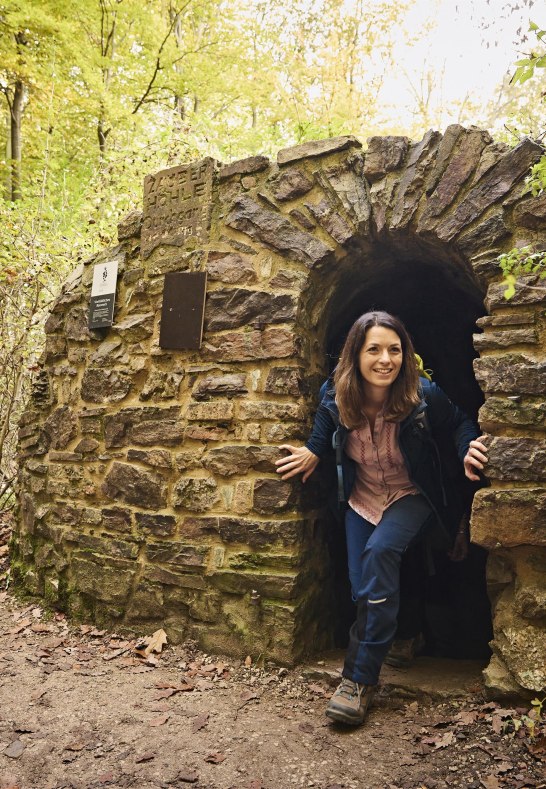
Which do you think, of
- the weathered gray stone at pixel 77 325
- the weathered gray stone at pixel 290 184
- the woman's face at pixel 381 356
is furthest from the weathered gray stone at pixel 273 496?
the weathered gray stone at pixel 77 325

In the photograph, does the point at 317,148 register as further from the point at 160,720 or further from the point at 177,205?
the point at 160,720

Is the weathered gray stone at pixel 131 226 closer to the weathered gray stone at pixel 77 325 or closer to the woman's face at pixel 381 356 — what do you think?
the weathered gray stone at pixel 77 325

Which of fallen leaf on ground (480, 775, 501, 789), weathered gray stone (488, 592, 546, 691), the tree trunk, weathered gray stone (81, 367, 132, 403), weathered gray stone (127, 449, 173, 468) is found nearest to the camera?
fallen leaf on ground (480, 775, 501, 789)

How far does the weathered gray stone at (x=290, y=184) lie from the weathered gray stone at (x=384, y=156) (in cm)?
35

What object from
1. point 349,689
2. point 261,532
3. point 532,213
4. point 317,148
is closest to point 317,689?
point 349,689

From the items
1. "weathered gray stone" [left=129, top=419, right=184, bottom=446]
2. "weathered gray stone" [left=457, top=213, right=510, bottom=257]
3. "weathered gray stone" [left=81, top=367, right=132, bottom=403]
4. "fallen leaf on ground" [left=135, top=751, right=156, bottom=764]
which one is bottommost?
"fallen leaf on ground" [left=135, top=751, right=156, bottom=764]

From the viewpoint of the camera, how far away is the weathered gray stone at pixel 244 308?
10.6 feet

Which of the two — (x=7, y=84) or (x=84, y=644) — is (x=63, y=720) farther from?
(x=7, y=84)

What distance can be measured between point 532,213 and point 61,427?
3.32 m

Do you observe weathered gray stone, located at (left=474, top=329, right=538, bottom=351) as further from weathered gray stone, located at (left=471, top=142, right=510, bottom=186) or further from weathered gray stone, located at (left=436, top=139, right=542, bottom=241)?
weathered gray stone, located at (left=471, top=142, right=510, bottom=186)

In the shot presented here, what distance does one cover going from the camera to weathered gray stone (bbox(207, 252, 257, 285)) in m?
3.37

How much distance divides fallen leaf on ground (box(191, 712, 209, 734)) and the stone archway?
22.0 inches

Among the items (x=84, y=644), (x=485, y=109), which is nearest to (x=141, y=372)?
(x=84, y=644)

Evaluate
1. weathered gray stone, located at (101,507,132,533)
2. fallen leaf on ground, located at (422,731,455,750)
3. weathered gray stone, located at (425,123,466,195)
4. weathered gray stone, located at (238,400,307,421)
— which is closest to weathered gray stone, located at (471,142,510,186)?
weathered gray stone, located at (425,123,466,195)
